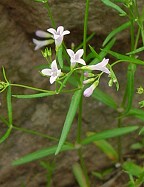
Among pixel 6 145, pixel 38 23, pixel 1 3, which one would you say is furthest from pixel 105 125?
pixel 1 3

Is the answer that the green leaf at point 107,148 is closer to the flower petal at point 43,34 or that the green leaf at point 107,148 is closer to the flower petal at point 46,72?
the flower petal at point 43,34

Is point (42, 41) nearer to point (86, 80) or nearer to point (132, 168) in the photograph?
point (86, 80)

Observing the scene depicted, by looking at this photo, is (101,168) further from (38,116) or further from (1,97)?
(1,97)

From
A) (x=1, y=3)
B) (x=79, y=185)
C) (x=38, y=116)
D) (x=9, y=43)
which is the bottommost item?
(x=79, y=185)

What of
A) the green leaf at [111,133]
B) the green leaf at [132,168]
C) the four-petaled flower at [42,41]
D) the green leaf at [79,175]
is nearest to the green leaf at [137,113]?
the green leaf at [111,133]

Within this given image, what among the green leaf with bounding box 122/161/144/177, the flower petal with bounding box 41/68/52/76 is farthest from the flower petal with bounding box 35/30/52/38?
the green leaf with bounding box 122/161/144/177

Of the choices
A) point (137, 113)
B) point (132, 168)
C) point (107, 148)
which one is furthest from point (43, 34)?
point (132, 168)

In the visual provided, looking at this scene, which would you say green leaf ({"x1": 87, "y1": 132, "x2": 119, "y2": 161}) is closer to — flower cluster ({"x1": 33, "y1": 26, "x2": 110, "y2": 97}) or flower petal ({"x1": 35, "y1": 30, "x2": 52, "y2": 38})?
flower petal ({"x1": 35, "y1": 30, "x2": 52, "y2": 38})
